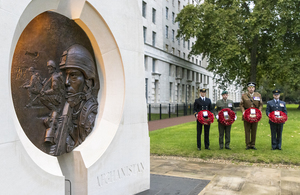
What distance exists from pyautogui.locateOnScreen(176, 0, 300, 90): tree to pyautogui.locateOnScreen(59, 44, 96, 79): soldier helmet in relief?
24.6 metres

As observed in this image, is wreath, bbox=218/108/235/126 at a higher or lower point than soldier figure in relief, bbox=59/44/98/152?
lower

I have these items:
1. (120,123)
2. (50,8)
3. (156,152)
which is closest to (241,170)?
(156,152)

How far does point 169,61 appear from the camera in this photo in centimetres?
3731

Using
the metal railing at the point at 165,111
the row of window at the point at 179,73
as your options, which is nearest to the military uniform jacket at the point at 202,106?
the metal railing at the point at 165,111

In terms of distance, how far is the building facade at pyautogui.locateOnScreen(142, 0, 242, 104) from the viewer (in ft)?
104

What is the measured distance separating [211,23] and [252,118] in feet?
72.0

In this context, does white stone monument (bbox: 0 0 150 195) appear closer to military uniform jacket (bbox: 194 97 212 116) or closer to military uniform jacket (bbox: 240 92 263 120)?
military uniform jacket (bbox: 194 97 212 116)

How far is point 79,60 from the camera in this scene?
469 centimetres

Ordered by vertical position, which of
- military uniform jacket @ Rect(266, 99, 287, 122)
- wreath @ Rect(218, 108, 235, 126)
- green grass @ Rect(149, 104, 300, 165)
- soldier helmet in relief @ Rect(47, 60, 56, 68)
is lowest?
green grass @ Rect(149, 104, 300, 165)

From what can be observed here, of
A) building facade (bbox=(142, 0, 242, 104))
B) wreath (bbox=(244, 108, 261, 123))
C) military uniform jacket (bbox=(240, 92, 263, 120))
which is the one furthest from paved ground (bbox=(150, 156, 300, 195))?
building facade (bbox=(142, 0, 242, 104))

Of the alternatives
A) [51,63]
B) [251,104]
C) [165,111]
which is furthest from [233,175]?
[165,111]

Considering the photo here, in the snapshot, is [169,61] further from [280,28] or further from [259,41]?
[280,28]

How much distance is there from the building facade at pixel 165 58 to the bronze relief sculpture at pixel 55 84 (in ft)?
84.3

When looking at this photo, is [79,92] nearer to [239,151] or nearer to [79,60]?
[79,60]
